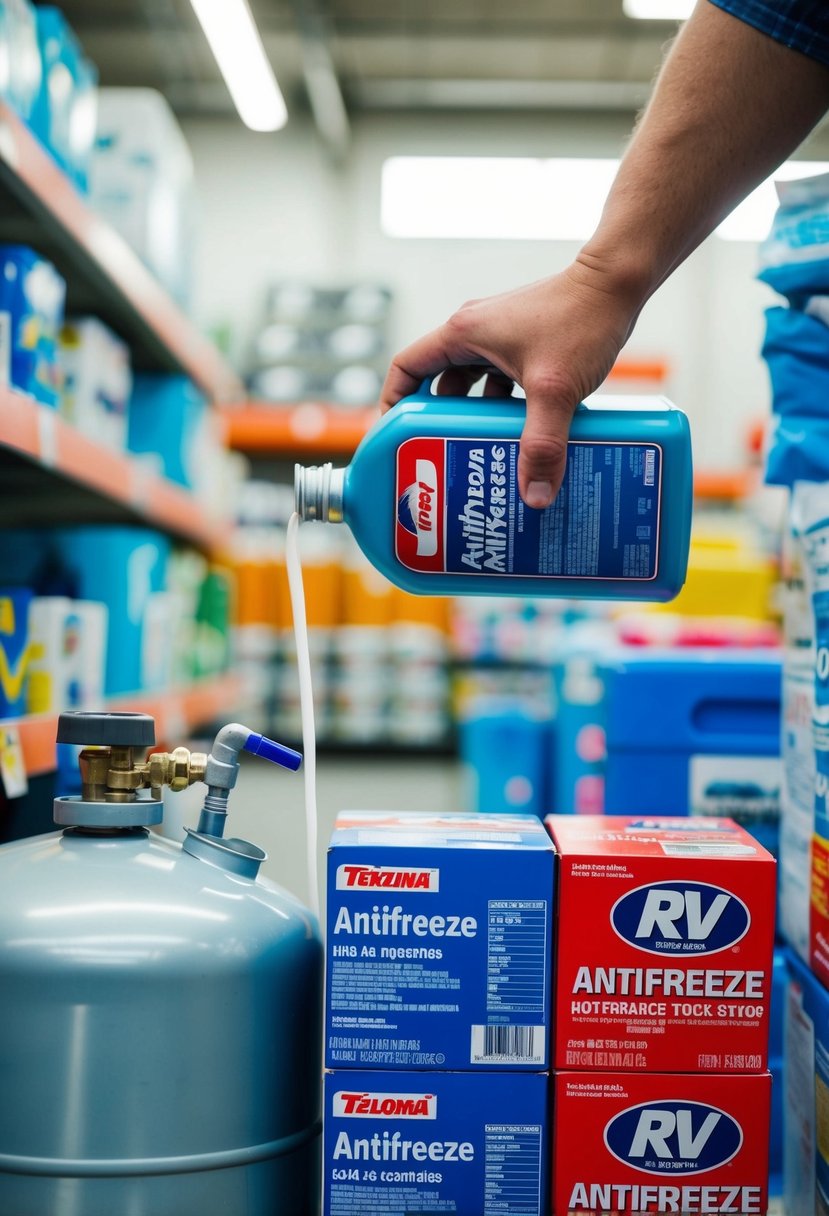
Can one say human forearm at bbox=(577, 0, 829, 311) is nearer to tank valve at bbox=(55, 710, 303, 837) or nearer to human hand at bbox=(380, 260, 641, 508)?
human hand at bbox=(380, 260, 641, 508)

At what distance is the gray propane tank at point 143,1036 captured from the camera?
76 centimetres

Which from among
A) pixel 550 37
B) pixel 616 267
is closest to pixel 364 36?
pixel 550 37

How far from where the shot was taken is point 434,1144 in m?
0.81

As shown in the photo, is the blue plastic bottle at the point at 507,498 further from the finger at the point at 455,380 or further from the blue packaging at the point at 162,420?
the blue packaging at the point at 162,420

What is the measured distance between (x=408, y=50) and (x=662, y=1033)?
7655 mm

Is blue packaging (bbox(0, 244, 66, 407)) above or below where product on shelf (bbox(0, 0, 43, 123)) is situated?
below

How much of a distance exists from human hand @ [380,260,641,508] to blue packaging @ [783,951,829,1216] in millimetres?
533

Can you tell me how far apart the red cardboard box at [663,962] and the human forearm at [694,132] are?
1.47 feet

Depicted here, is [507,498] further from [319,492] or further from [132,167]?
[132,167]

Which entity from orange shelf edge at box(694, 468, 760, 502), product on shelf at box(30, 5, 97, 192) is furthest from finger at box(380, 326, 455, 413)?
orange shelf edge at box(694, 468, 760, 502)

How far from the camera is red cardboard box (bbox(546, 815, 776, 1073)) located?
2.68 ft

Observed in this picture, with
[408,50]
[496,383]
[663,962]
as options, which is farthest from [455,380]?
[408,50]

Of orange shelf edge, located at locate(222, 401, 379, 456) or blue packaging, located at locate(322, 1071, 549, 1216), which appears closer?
blue packaging, located at locate(322, 1071, 549, 1216)

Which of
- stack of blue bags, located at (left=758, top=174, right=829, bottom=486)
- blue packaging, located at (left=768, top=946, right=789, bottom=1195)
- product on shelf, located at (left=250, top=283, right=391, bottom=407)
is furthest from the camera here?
product on shelf, located at (left=250, top=283, right=391, bottom=407)
